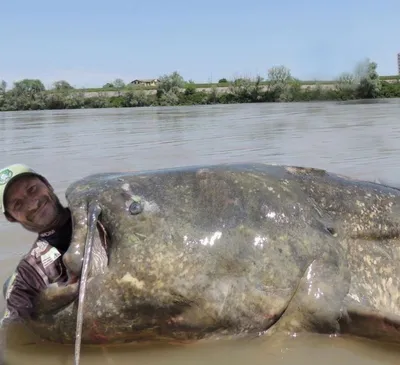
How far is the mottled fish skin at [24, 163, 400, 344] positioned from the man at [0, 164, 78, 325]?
8.4 inches

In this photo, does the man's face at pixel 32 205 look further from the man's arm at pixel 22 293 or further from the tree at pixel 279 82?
the tree at pixel 279 82

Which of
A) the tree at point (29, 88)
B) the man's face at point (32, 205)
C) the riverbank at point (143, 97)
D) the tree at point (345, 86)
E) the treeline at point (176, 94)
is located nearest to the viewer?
the man's face at point (32, 205)

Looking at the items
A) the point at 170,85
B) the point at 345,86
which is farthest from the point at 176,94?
the point at 345,86

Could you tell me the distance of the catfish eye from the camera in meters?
2.98

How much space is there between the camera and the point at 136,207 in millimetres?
2994

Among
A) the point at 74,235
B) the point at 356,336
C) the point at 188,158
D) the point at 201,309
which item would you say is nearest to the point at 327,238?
the point at 356,336

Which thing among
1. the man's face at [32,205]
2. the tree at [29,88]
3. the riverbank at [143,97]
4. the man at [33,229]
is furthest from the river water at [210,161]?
the tree at [29,88]

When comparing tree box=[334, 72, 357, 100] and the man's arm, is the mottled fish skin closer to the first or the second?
the man's arm

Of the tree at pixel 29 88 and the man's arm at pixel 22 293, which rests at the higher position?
the tree at pixel 29 88

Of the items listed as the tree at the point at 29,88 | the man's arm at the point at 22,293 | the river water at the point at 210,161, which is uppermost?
the tree at the point at 29,88

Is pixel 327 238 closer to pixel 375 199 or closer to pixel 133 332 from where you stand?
pixel 375 199

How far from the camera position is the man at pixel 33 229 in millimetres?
3148

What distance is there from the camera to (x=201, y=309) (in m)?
2.86

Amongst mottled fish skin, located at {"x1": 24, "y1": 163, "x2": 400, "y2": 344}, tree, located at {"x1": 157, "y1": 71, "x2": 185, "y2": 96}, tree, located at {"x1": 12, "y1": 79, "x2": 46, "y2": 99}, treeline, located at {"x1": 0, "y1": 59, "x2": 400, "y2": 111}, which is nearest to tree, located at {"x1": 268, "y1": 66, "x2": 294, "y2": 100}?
treeline, located at {"x1": 0, "y1": 59, "x2": 400, "y2": 111}
